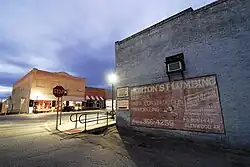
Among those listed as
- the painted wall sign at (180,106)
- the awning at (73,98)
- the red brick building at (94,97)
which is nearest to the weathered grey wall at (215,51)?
the painted wall sign at (180,106)

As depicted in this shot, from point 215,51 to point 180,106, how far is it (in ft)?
8.47

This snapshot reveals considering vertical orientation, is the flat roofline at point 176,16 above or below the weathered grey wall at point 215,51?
above

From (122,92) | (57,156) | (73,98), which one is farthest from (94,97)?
(57,156)

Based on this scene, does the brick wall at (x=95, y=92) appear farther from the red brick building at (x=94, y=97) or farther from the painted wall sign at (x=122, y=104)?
the painted wall sign at (x=122, y=104)

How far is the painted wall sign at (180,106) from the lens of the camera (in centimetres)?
555

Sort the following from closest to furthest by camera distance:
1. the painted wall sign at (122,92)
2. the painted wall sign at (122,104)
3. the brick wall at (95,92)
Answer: the painted wall sign at (122,104) < the painted wall sign at (122,92) < the brick wall at (95,92)

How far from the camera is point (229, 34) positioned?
5508 millimetres

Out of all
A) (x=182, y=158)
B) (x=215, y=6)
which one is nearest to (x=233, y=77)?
(x=215, y=6)

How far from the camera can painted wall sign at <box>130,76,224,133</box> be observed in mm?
5547

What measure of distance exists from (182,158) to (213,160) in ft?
Result: 2.68

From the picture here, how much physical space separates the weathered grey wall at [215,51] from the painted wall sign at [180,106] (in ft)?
0.84

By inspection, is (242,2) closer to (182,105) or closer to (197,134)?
(182,105)

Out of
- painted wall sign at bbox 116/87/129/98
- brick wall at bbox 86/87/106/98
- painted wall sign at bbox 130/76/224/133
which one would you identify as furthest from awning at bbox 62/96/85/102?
painted wall sign at bbox 130/76/224/133

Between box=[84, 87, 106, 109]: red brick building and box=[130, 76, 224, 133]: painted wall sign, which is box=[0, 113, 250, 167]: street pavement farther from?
box=[84, 87, 106, 109]: red brick building
